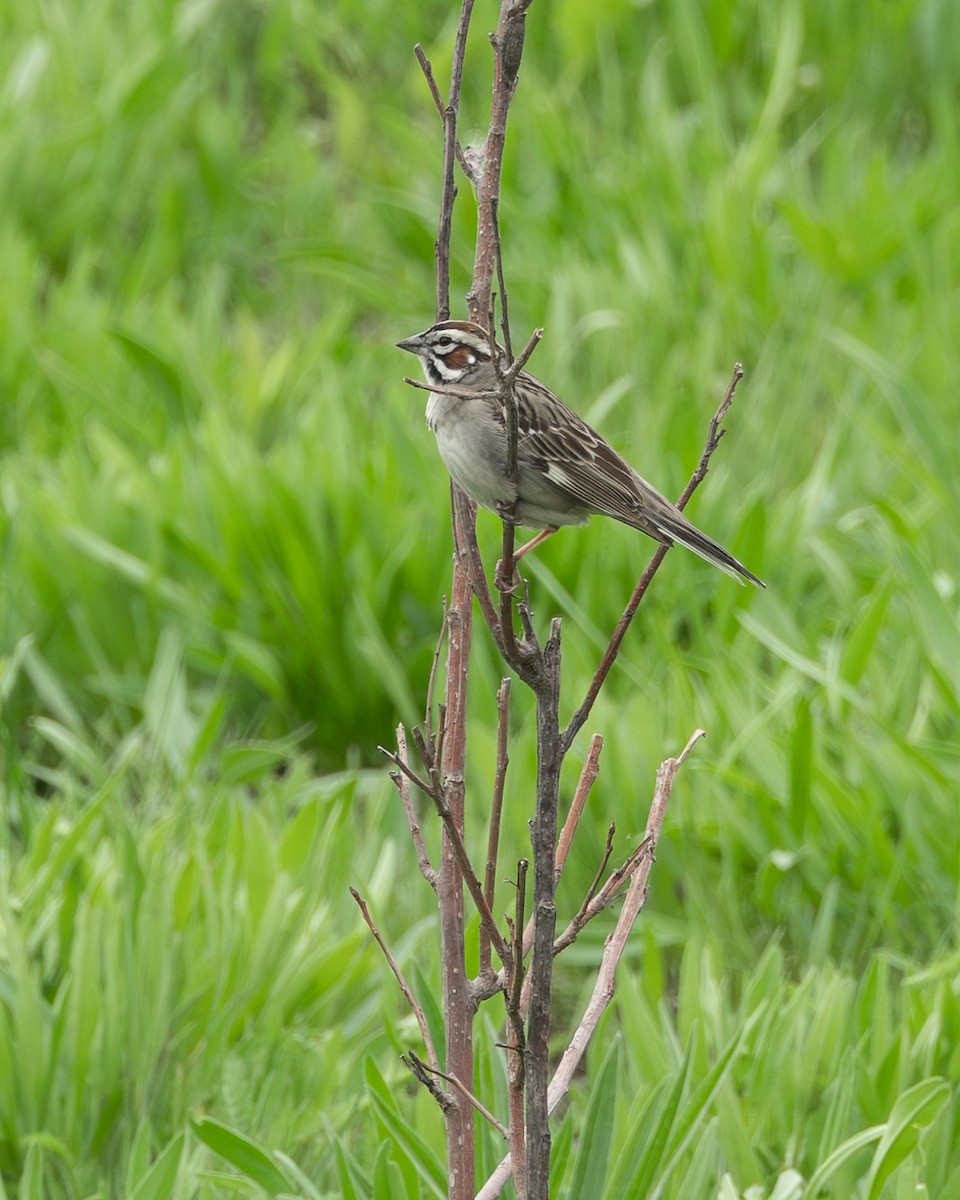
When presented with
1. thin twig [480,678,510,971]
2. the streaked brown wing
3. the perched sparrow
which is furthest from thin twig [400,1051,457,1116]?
the streaked brown wing

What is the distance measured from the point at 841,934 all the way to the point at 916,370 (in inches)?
84.1

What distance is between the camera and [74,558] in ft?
14.4

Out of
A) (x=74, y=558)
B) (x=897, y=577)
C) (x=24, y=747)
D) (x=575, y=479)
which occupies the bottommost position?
(x=24, y=747)

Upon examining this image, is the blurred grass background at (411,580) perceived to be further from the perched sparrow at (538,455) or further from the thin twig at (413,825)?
the perched sparrow at (538,455)

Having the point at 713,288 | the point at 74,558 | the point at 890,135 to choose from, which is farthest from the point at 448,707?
the point at 890,135

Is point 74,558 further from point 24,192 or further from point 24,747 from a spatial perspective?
point 24,192

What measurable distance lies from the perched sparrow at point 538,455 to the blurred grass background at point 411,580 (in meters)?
0.78

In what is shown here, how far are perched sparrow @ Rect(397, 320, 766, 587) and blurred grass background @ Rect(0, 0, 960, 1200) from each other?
784 millimetres

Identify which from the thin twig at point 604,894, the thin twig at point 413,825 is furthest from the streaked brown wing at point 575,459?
the thin twig at point 604,894

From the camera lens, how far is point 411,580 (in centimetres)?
433

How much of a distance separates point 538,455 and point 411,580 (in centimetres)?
176

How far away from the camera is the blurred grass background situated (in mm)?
2834

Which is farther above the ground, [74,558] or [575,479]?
[575,479]

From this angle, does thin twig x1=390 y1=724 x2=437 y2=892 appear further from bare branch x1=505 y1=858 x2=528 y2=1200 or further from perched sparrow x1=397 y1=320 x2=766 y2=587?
perched sparrow x1=397 y1=320 x2=766 y2=587
